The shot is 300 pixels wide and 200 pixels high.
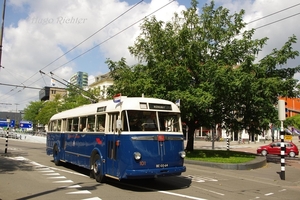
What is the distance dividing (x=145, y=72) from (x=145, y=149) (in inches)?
519

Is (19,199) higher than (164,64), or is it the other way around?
(164,64)

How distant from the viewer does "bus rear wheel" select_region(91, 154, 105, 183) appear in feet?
36.1

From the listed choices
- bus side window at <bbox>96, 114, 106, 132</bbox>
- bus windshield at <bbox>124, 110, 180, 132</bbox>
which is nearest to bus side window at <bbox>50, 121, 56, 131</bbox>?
bus side window at <bbox>96, 114, 106, 132</bbox>

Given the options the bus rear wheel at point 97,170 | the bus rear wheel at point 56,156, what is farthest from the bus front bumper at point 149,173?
the bus rear wheel at point 56,156

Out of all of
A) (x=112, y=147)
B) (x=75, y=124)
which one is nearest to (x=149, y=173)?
(x=112, y=147)

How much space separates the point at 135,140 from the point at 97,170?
254 centimetres

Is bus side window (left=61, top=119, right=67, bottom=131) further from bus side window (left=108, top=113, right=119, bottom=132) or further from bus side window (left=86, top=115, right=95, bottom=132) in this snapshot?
bus side window (left=108, top=113, right=119, bottom=132)

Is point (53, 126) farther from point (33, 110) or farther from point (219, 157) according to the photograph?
point (33, 110)

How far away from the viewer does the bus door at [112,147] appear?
998 cm

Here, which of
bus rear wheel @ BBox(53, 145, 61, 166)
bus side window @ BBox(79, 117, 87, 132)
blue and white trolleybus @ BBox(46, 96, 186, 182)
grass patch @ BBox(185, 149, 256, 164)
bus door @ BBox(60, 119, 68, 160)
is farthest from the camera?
grass patch @ BBox(185, 149, 256, 164)

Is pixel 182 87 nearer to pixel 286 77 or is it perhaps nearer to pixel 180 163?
pixel 286 77

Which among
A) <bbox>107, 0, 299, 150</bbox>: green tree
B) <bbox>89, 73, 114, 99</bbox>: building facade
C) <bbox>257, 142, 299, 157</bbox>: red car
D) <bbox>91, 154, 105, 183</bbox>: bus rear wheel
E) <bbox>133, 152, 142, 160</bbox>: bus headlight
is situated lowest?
<bbox>257, 142, 299, 157</bbox>: red car

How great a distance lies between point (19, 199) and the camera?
27.6 ft

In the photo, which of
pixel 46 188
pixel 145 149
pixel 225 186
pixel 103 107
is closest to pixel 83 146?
pixel 103 107
